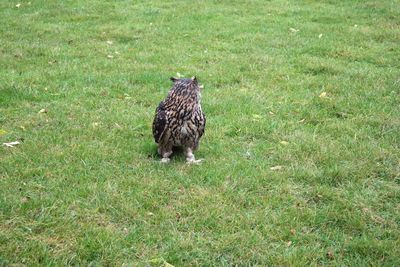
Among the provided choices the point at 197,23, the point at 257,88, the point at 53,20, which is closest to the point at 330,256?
the point at 257,88

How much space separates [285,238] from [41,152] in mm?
3303

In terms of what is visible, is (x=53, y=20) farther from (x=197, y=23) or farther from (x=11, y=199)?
(x=11, y=199)

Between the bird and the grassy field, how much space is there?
29 centimetres

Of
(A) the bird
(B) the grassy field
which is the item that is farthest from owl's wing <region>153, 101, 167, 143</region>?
(B) the grassy field

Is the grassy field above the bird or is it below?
below

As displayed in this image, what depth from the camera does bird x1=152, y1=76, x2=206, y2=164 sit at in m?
5.70

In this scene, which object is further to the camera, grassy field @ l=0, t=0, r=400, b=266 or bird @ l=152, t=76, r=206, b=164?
bird @ l=152, t=76, r=206, b=164

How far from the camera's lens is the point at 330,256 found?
4.27 meters

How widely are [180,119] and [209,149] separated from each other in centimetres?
80

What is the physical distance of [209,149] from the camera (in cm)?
630

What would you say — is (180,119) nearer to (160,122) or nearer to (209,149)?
(160,122)

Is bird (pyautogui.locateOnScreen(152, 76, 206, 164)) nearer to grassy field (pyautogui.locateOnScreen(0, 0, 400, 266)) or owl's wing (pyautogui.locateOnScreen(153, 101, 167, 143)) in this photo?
owl's wing (pyautogui.locateOnScreen(153, 101, 167, 143))

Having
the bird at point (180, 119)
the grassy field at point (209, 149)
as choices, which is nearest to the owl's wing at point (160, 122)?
the bird at point (180, 119)

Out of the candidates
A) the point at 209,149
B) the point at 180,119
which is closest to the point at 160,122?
the point at 180,119
